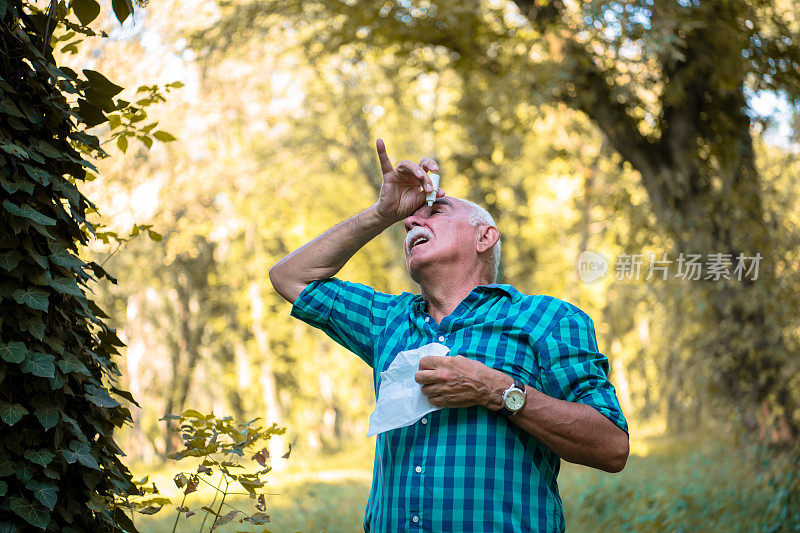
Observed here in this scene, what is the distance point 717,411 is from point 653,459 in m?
5.82

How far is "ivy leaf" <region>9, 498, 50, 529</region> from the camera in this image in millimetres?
2088

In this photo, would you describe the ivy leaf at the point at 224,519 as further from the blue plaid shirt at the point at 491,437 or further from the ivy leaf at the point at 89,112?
the ivy leaf at the point at 89,112

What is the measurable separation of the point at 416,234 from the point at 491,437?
2.78ft

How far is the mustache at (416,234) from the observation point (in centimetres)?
295

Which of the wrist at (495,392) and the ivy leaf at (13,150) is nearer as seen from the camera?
the ivy leaf at (13,150)

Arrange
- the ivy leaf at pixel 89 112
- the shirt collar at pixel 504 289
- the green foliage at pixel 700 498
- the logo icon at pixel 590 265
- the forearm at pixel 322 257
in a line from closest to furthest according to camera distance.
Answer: the ivy leaf at pixel 89 112 < the shirt collar at pixel 504 289 < the forearm at pixel 322 257 < the green foliage at pixel 700 498 < the logo icon at pixel 590 265

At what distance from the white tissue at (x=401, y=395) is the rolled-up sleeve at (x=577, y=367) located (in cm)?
34

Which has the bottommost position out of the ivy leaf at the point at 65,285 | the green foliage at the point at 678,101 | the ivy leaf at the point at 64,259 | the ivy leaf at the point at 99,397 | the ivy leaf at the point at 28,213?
the ivy leaf at the point at 99,397

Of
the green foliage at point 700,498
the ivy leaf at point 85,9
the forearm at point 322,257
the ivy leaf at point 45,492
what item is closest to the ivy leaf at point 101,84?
the ivy leaf at point 85,9

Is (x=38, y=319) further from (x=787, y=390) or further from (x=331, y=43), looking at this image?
(x=331, y=43)

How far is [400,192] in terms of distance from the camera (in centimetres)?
310

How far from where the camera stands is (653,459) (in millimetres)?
13672

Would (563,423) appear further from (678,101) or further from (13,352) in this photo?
(678,101)

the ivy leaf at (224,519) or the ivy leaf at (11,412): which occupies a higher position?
the ivy leaf at (11,412)
